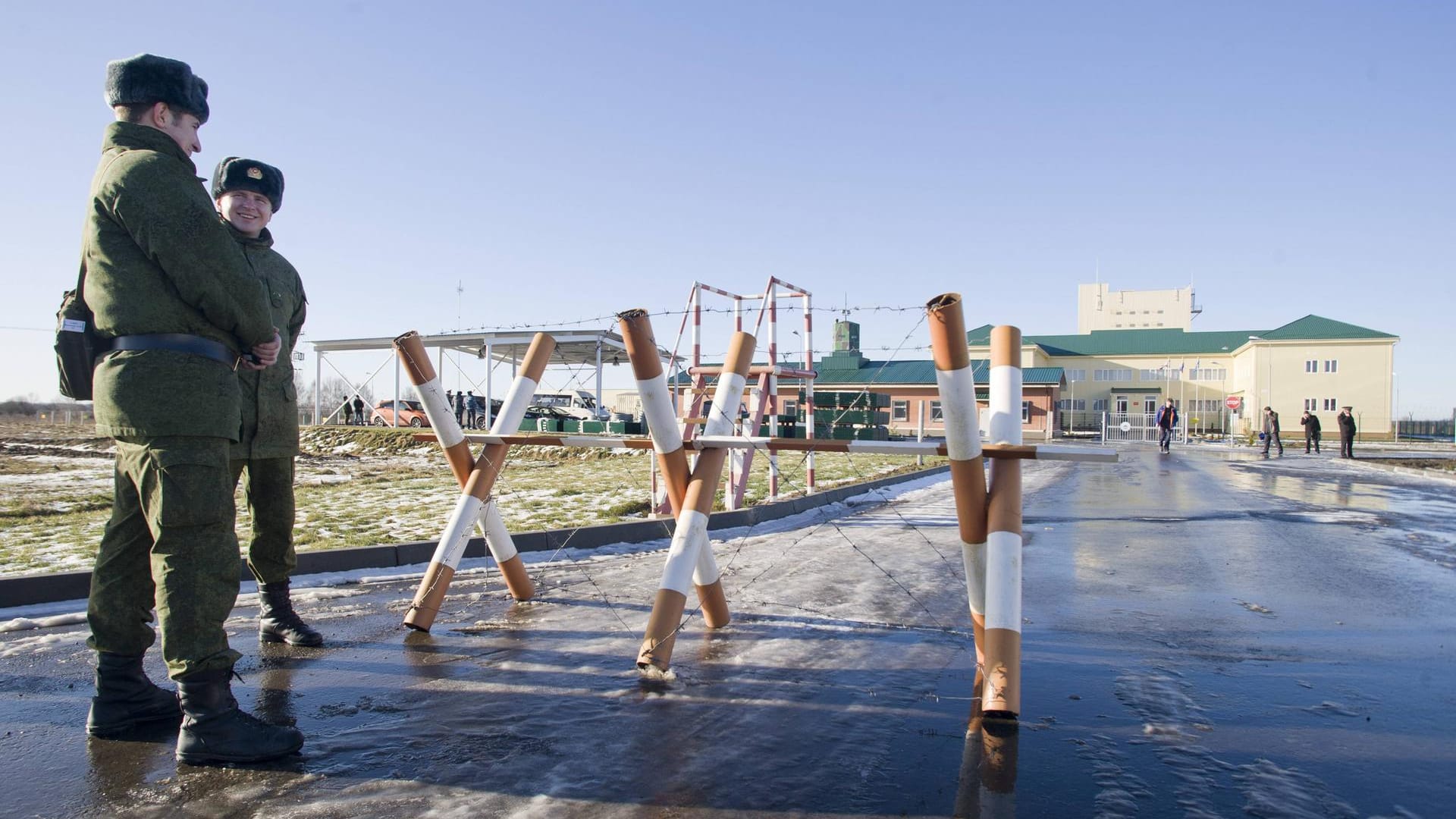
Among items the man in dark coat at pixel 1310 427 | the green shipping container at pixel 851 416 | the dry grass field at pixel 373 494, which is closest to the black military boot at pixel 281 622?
the dry grass field at pixel 373 494

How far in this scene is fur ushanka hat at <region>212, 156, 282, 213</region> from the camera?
12.5ft

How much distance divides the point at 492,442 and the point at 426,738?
6.52ft

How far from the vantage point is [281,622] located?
13.2 ft

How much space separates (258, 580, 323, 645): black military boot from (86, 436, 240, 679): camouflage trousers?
111 cm

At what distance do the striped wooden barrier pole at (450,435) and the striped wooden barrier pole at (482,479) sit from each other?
3.2 inches

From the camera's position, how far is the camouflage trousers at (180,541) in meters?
2.65

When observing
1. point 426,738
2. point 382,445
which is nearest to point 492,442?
point 426,738

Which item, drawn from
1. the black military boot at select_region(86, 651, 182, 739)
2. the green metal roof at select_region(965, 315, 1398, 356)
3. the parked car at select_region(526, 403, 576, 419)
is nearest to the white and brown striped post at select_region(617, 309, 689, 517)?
the black military boot at select_region(86, 651, 182, 739)

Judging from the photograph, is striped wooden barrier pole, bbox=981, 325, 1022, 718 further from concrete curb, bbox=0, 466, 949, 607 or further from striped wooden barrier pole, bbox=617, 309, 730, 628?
concrete curb, bbox=0, 466, 949, 607

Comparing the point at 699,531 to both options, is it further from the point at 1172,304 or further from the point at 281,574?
the point at 1172,304

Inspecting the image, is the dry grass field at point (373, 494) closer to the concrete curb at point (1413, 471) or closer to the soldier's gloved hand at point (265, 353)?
the soldier's gloved hand at point (265, 353)

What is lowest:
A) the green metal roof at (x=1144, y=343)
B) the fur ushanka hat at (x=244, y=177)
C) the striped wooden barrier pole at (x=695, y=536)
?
the striped wooden barrier pole at (x=695, y=536)

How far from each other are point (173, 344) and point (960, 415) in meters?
2.67

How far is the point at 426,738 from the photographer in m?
2.82
